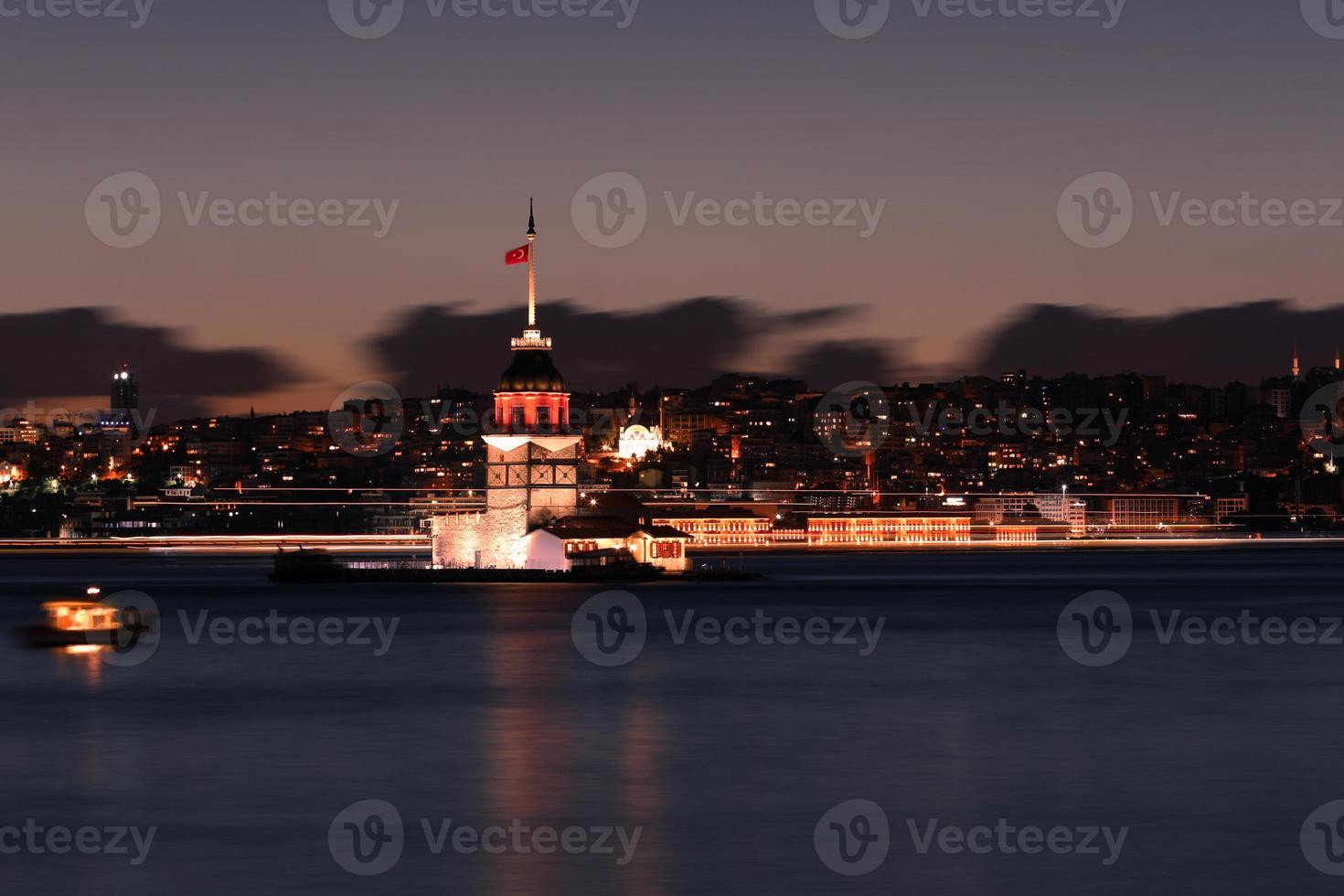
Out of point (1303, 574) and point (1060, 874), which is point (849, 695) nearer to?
point (1060, 874)

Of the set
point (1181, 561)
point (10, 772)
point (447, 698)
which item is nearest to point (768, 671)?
point (447, 698)
